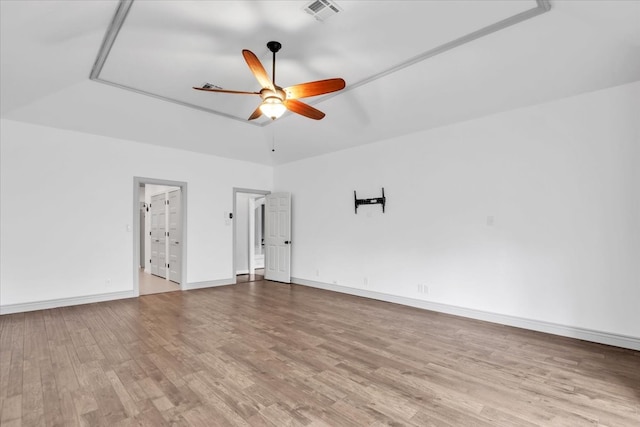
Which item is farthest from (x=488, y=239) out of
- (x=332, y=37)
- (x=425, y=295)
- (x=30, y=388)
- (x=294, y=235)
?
(x=30, y=388)

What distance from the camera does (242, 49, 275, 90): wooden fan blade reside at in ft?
8.61

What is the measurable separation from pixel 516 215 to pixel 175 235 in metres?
6.60

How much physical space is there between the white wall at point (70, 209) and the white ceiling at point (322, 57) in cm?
41

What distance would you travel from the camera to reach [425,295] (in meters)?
4.95

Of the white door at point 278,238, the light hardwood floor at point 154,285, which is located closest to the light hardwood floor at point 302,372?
the light hardwood floor at point 154,285

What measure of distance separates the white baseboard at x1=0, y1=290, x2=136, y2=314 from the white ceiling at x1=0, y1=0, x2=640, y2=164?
284 centimetres

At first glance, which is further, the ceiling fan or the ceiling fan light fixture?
the ceiling fan light fixture

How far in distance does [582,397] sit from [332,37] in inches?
158

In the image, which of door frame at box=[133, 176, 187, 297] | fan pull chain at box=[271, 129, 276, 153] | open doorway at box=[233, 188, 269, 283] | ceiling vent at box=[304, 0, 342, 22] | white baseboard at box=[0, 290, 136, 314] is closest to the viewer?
ceiling vent at box=[304, 0, 342, 22]

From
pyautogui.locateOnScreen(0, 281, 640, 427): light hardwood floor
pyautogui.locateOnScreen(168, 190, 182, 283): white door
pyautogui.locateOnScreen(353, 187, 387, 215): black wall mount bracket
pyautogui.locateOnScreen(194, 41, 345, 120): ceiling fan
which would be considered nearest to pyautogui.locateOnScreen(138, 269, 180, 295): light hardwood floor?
pyautogui.locateOnScreen(168, 190, 182, 283): white door

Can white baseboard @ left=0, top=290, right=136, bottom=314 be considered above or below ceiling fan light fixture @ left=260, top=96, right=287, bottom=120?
below

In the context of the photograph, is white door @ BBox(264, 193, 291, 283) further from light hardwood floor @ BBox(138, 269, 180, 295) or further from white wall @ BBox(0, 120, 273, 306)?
light hardwood floor @ BBox(138, 269, 180, 295)

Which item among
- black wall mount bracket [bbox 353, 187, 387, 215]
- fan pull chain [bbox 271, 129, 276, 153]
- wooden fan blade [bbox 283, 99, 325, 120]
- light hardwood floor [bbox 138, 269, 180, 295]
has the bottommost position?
light hardwood floor [bbox 138, 269, 180, 295]

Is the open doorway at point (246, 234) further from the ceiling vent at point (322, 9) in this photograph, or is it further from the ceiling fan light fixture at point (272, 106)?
the ceiling vent at point (322, 9)
